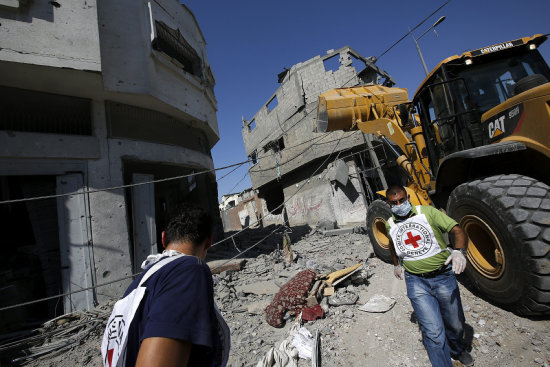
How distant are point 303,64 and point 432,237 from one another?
14.6 m

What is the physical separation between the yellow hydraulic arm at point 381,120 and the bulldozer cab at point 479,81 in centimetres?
117

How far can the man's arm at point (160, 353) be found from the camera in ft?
2.79

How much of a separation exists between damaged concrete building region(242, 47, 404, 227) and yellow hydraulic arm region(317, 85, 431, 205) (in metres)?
4.86

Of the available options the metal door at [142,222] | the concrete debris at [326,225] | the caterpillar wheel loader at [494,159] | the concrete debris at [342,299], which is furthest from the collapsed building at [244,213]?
the caterpillar wheel loader at [494,159]

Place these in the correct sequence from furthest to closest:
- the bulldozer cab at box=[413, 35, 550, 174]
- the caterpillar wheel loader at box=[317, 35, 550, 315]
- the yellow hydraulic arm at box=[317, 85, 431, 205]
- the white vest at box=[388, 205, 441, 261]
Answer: the yellow hydraulic arm at box=[317, 85, 431, 205]
the bulldozer cab at box=[413, 35, 550, 174]
the white vest at box=[388, 205, 441, 261]
the caterpillar wheel loader at box=[317, 35, 550, 315]

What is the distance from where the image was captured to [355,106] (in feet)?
17.5

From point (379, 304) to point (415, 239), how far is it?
1493 millimetres

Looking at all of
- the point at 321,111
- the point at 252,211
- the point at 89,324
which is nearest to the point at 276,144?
the point at 252,211

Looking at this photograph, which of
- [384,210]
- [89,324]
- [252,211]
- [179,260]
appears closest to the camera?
[179,260]

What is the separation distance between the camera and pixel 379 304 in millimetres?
3439

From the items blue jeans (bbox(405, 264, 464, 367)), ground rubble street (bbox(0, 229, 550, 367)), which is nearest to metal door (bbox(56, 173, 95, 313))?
ground rubble street (bbox(0, 229, 550, 367))

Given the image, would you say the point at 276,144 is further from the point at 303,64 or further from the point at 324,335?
the point at 324,335

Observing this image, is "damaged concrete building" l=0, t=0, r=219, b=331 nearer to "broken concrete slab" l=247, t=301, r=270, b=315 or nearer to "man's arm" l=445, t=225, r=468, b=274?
"broken concrete slab" l=247, t=301, r=270, b=315

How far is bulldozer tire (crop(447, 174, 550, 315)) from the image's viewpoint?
2195mm
